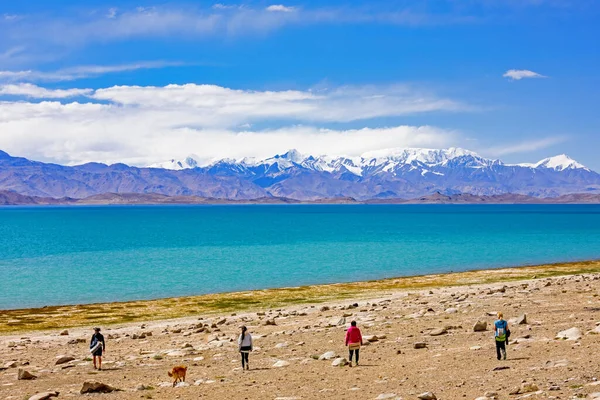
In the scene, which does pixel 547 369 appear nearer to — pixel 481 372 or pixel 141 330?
pixel 481 372

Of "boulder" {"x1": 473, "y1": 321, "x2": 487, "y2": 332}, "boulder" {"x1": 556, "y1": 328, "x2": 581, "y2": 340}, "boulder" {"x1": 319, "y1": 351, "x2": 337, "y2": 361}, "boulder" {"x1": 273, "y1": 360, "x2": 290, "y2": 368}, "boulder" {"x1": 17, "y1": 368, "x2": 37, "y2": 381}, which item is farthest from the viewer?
"boulder" {"x1": 473, "y1": 321, "x2": 487, "y2": 332}

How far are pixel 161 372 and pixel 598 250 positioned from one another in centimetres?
10910

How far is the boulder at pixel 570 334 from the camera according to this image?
81.2 feet

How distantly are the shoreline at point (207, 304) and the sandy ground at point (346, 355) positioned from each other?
18.9 feet

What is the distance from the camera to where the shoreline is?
47.8 meters

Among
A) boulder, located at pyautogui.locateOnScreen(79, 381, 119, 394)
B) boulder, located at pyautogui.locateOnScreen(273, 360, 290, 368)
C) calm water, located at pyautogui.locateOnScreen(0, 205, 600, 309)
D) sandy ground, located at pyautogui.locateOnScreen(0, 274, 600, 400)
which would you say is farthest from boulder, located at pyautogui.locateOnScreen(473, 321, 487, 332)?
calm water, located at pyautogui.locateOnScreen(0, 205, 600, 309)

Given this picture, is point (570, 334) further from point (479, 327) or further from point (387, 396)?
point (387, 396)

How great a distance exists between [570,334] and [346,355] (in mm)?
8726

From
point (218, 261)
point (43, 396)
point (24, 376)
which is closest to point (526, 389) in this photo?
point (43, 396)

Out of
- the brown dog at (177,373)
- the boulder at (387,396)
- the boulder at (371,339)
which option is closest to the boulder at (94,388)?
the brown dog at (177,373)

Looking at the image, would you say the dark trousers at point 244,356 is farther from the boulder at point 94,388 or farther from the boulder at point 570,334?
the boulder at point 570,334

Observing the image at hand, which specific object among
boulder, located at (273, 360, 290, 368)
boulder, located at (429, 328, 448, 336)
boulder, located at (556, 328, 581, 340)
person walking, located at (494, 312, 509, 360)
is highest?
person walking, located at (494, 312, 509, 360)

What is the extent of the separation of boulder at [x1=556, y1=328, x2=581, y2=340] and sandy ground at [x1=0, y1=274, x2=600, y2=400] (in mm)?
233

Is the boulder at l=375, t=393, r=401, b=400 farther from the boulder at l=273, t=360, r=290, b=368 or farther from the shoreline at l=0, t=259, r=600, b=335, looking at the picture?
the shoreline at l=0, t=259, r=600, b=335
